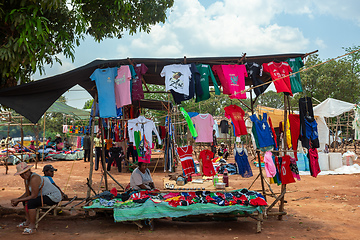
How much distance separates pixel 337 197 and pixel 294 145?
11.5 ft

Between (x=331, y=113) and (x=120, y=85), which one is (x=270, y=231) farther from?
(x=331, y=113)

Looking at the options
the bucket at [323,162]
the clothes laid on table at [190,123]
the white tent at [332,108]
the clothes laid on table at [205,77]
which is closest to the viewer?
the clothes laid on table at [205,77]

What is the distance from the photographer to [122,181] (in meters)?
11.6

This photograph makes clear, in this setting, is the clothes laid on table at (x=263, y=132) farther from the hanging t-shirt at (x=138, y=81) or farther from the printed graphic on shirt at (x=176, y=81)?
the hanging t-shirt at (x=138, y=81)

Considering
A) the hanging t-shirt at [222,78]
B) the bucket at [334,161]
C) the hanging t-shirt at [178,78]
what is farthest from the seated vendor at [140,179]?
the bucket at [334,161]

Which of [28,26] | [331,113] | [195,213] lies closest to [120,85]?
[28,26]

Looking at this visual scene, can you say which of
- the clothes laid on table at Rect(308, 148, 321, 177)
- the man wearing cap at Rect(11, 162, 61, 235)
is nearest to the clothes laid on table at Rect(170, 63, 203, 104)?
the clothes laid on table at Rect(308, 148, 321, 177)

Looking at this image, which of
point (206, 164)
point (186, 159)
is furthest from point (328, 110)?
point (186, 159)

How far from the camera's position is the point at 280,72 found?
21.8ft

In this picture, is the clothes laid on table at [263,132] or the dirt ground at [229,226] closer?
the dirt ground at [229,226]

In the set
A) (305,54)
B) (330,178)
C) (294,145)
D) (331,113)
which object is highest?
(305,54)

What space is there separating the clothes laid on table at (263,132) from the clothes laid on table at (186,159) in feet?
5.76

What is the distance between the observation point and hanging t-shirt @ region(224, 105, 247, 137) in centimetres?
697

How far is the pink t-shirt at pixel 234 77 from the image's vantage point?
6.56m
